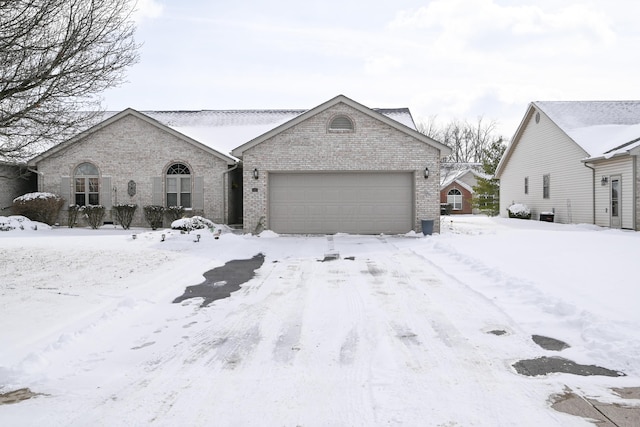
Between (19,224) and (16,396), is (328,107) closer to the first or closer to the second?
(19,224)

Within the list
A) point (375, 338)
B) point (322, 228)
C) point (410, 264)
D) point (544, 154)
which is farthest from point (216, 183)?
point (544, 154)

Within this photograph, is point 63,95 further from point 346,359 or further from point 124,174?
point 124,174

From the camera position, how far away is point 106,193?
20031mm

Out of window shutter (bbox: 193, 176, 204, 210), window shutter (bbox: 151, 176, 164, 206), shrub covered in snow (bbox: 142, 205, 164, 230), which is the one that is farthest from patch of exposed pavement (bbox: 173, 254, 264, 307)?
window shutter (bbox: 151, 176, 164, 206)

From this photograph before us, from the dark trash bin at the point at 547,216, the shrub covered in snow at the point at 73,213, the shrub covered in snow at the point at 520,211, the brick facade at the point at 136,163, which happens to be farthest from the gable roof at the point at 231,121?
the shrub covered in snow at the point at 520,211

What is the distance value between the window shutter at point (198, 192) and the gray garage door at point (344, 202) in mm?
3845

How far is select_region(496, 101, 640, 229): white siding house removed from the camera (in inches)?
727

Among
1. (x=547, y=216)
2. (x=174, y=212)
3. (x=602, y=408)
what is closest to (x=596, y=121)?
(x=547, y=216)

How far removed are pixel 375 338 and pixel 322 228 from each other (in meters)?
12.2

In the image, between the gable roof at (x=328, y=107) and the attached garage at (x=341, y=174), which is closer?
the gable roof at (x=328, y=107)

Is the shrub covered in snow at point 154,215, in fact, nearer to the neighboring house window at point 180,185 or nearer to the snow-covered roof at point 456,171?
the neighboring house window at point 180,185

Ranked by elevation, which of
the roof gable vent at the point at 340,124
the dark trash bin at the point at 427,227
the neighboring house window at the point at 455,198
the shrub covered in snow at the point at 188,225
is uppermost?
the roof gable vent at the point at 340,124

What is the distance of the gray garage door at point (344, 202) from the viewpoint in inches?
684

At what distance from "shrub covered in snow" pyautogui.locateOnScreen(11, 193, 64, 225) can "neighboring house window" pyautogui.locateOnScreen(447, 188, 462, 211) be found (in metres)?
35.2
